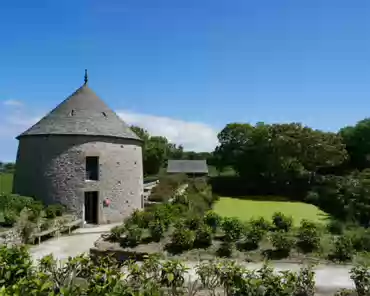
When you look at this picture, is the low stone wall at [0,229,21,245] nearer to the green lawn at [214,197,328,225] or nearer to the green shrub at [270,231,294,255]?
the green shrub at [270,231,294,255]

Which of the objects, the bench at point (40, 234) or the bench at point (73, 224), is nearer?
the bench at point (40, 234)

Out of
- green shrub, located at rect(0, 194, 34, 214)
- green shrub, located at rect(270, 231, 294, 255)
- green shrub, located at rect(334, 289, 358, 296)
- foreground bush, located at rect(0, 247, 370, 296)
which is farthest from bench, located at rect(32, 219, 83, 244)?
green shrub, located at rect(334, 289, 358, 296)

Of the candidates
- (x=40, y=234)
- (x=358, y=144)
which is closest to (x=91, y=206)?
(x=40, y=234)

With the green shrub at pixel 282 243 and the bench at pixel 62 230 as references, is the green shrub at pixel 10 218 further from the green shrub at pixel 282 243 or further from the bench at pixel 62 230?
the green shrub at pixel 282 243

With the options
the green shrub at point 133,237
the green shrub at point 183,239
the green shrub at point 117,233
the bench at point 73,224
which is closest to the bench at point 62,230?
the bench at point 73,224

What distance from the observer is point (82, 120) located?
22.8 m

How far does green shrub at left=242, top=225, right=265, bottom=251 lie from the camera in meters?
12.6

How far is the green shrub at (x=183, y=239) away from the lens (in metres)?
12.5

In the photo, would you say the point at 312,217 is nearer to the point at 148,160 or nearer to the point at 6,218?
the point at 6,218

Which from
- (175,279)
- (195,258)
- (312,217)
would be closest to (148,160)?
(312,217)

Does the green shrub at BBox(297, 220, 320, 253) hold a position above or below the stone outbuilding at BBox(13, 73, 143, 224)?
below

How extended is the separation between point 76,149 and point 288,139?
27385 millimetres

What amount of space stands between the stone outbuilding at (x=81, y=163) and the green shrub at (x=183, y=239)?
10.4 metres

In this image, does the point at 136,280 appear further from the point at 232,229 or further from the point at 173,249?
the point at 232,229
